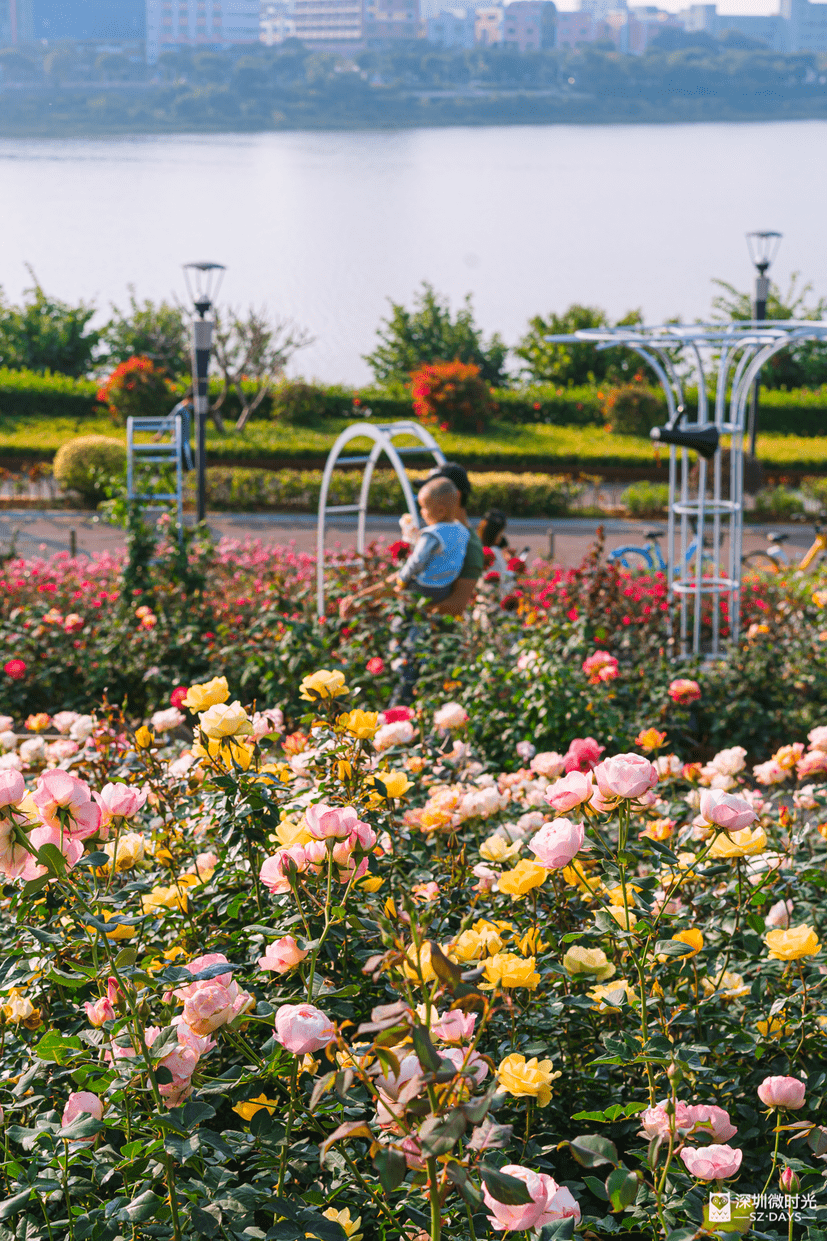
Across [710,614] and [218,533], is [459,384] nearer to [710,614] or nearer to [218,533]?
[218,533]

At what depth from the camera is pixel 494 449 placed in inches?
642

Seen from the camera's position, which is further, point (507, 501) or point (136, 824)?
point (507, 501)

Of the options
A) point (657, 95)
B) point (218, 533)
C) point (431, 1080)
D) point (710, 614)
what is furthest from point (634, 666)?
point (657, 95)

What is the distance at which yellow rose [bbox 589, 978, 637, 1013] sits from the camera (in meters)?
1.46

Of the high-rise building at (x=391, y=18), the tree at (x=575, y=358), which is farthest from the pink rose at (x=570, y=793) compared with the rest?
the high-rise building at (x=391, y=18)

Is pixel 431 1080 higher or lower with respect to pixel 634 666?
higher

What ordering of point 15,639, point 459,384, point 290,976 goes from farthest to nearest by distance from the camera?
point 459,384
point 15,639
point 290,976

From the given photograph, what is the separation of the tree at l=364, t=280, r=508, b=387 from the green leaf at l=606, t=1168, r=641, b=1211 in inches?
801

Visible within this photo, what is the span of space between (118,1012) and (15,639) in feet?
15.7

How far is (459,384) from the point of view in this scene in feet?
59.1

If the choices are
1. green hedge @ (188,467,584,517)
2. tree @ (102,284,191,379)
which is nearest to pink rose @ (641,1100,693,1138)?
green hedge @ (188,467,584,517)

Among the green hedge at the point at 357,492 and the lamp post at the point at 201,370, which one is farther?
the green hedge at the point at 357,492

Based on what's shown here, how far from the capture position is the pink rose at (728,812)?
143cm

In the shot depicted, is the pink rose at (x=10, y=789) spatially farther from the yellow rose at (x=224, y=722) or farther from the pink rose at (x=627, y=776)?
the pink rose at (x=627, y=776)
